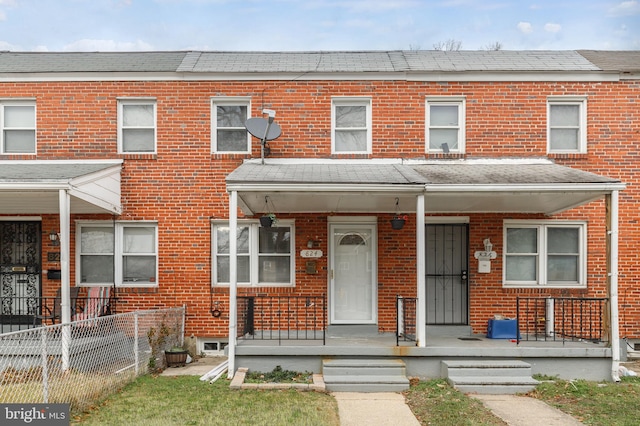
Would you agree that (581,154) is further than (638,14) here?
No

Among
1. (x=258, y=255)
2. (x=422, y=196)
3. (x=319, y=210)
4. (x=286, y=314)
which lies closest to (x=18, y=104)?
(x=258, y=255)

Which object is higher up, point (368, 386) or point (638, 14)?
point (638, 14)

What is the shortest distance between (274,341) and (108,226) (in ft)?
14.2

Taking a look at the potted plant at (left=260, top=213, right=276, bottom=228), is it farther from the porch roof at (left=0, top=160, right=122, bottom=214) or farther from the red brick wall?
the porch roof at (left=0, top=160, right=122, bottom=214)

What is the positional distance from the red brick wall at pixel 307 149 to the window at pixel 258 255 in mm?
231

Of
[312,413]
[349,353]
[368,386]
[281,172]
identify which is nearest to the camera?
[312,413]

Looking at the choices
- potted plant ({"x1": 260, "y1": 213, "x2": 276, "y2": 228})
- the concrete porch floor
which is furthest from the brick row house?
the concrete porch floor

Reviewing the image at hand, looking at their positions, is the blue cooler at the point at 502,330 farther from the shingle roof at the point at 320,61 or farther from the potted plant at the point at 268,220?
the shingle roof at the point at 320,61

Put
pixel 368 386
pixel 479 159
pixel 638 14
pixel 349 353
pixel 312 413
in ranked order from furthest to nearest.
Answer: pixel 638 14, pixel 479 159, pixel 349 353, pixel 368 386, pixel 312 413

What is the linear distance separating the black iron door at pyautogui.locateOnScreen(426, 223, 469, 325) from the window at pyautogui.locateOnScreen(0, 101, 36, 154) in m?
8.25

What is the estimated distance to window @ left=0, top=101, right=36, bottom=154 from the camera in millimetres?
11070

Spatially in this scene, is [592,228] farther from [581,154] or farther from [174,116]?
[174,116]

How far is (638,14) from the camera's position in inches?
794

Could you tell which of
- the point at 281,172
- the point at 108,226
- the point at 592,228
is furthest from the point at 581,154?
the point at 108,226
